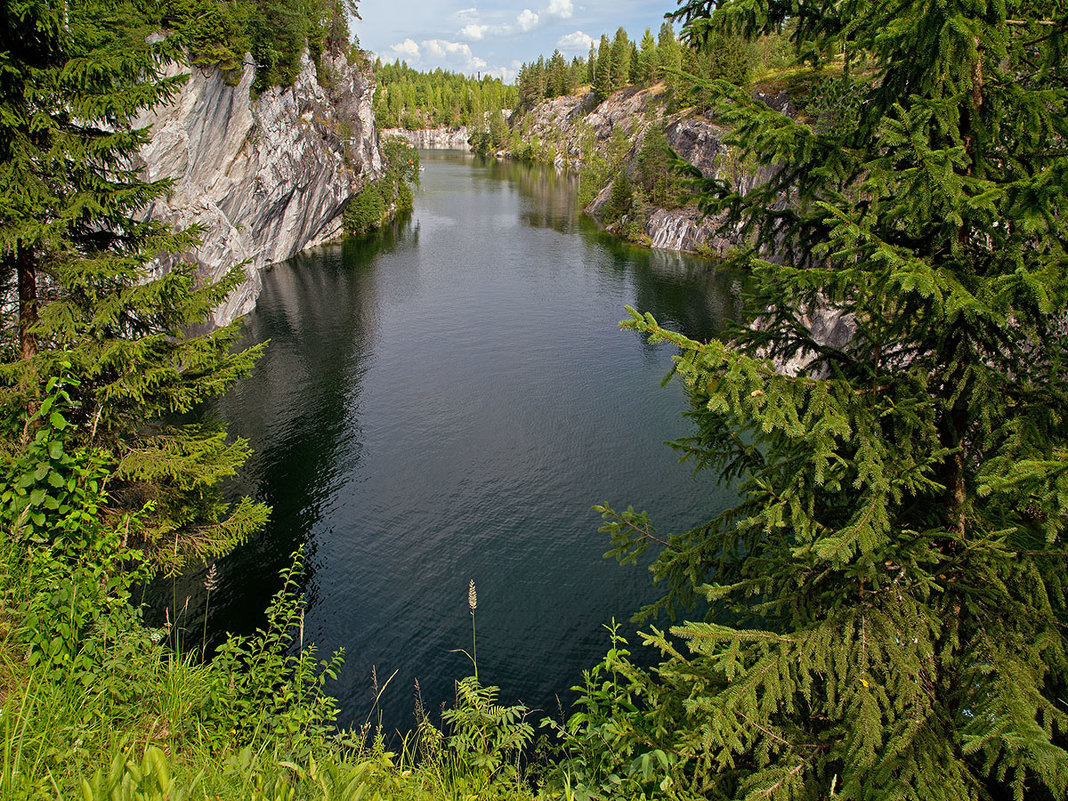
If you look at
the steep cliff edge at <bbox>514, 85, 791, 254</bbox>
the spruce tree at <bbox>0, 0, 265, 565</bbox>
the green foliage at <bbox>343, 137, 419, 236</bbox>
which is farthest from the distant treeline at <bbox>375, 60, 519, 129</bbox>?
the spruce tree at <bbox>0, 0, 265, 565</bbox>

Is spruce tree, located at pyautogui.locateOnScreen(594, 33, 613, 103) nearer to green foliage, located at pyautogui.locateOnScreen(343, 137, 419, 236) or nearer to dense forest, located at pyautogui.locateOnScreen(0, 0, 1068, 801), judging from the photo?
green foliage, located at pyautogui.locateOnScreen(343, 137, 419, 236)

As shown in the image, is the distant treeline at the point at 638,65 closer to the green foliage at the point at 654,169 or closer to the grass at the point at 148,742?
the green foliage at the point at 654,169

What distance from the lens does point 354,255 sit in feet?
182

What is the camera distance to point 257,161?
42.8 m

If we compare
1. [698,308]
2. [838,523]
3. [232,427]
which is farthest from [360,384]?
[838,523]

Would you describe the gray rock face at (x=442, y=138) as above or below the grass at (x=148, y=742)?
above

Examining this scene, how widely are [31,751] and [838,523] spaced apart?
616cm

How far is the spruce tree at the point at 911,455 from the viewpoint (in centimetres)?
450

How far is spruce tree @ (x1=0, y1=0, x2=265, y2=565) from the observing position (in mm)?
8180

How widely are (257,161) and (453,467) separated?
105ft

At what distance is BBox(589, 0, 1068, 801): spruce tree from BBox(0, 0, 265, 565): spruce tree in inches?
299

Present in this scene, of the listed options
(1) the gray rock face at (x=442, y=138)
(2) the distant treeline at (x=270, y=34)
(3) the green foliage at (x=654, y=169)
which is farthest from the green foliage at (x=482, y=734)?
(1) the gray rock face at (x=442, y=138)

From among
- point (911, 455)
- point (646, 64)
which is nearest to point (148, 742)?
point (911, 455)

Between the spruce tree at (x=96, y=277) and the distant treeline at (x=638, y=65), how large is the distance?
32.2 m
